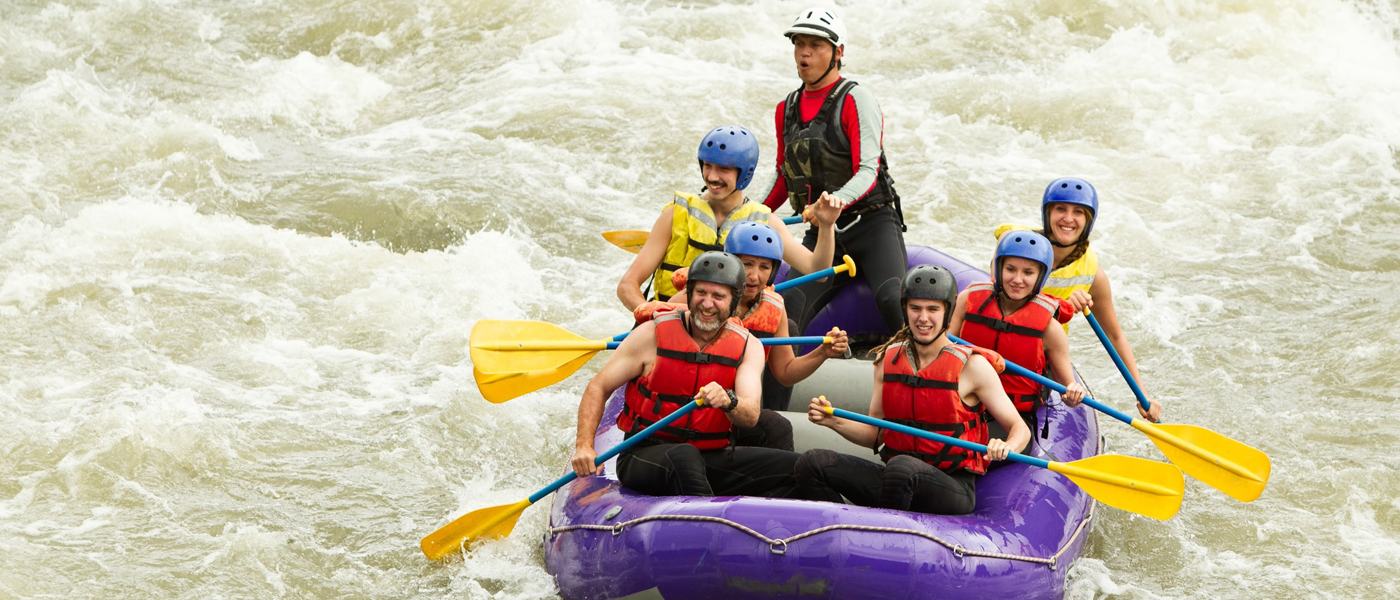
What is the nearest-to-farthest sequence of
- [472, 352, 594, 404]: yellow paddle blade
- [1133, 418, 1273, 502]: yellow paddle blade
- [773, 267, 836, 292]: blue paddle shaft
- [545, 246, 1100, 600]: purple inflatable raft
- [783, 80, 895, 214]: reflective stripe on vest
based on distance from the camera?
[545, 246, 1100, 600]: purple inflatable raft
[1133, 418, 1273, 502]: yellow paddle blade
[472, 352, 594, 404]: yellow paddle blade
[773, 267, 836, 292]: blue paddle shaft
[783, 80, 895, 214]: reflective stripe on vest

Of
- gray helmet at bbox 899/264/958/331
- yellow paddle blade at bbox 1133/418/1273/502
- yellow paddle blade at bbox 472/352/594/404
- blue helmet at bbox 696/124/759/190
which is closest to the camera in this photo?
gray helmet at bbox 899/264/958/331

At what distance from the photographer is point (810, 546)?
401cm

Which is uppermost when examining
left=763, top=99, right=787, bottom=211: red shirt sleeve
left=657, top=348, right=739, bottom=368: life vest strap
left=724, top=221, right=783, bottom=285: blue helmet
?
left=763, top=99, right=787, bottom=211: red shirt sleeve

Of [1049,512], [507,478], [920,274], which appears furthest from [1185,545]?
[507,478]

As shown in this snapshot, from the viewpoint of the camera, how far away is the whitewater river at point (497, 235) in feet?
18.8

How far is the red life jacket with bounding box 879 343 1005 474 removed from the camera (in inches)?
176

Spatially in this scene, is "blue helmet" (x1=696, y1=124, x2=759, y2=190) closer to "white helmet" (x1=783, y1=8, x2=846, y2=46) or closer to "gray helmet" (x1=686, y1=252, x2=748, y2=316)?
"white helmet" (x1=783, y1=8, x2=846, y2=46)

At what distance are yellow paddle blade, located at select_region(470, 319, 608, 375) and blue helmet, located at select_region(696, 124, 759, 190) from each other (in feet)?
2.64

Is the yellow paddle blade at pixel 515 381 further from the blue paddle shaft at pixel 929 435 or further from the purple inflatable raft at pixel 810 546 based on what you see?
the blue paddle shaft at pixel 929 435

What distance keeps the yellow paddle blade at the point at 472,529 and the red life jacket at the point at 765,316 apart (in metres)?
0.99

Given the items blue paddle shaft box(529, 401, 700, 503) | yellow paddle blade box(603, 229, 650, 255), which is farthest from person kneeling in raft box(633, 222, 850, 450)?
yellow paddle blade box(603, 229, 650, 255)

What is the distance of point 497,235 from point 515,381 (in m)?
3.66

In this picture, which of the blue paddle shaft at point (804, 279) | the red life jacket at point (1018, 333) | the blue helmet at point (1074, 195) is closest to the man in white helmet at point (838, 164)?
the blue paddle shaft at point (804, 279)

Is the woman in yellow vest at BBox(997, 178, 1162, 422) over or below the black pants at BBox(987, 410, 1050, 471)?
over
